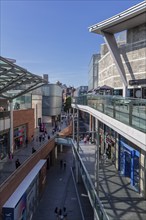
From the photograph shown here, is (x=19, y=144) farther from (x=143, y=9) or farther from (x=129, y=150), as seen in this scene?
(x=143, y=9)

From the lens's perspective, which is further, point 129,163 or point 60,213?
point 60,213

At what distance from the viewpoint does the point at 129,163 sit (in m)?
16.3

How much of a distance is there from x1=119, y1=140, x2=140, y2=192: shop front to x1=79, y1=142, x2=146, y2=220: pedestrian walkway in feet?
1.31

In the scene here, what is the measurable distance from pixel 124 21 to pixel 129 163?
34.0 feet

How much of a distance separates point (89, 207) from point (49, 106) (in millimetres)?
33866

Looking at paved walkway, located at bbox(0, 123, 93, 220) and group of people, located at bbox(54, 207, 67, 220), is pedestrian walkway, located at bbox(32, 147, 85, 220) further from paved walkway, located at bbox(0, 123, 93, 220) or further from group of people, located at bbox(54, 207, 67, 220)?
group of people, located at bbox(54, 207, 67, 220)

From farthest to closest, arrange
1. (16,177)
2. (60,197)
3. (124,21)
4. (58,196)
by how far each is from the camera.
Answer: (58,196)
(60,197)
(124,21)
(16,177)

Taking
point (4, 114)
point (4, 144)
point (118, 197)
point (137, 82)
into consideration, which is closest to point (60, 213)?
point (118, 197)

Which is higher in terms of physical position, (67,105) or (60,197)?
(67,105)

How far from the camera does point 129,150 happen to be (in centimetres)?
1595

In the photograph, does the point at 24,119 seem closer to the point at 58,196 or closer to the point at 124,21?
the point at 58,196

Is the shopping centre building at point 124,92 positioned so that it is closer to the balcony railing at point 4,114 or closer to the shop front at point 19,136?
the balcony railing at point 4,114

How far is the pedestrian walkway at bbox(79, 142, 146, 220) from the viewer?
37.9 ft

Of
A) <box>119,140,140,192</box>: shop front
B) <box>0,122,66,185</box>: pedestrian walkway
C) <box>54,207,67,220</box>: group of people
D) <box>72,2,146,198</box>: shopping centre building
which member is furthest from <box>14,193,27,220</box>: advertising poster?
<box>119,140,140,192</box>: shop front
